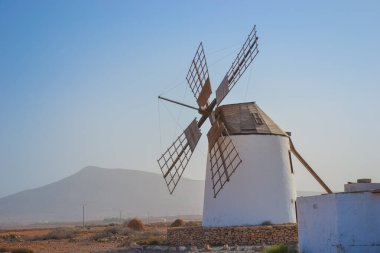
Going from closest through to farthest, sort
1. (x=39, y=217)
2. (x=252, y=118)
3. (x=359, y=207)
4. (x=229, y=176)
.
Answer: (x=359, y=207)
(x=229, y=176)
(x=252, y=118)
(x=39, y=217)

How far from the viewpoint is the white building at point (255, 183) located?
70.5ft

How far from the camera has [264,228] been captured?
19.8 metres

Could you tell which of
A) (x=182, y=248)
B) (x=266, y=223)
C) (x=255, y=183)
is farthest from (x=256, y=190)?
(x=182, y=248)

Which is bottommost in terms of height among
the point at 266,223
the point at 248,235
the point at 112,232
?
the point at 112,232

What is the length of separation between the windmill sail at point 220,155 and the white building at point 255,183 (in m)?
0.25

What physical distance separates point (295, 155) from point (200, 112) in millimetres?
4752

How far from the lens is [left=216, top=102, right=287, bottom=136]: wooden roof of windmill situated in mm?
22406

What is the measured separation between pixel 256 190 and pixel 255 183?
29 centimetres

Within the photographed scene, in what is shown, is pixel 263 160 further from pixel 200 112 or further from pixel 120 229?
pixel 120 229

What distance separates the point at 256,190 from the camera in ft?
70.9

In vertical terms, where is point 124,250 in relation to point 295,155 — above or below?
below

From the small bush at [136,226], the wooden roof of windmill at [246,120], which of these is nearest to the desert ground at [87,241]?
the small bush at [136,226]

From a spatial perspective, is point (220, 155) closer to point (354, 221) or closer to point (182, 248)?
point (182, 248)

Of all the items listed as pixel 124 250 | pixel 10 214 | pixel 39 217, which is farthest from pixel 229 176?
pixel 10 214
